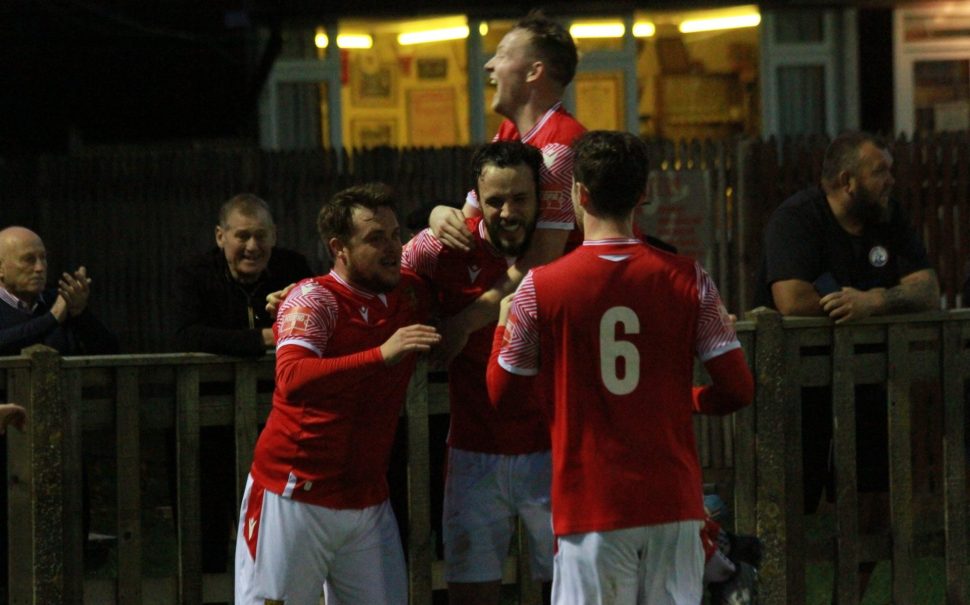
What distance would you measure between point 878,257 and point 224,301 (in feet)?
9.46

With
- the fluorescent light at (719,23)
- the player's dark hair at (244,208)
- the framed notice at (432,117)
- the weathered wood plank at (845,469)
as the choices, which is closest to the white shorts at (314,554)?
the player's dark hair at (244,208)

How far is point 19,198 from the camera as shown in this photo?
14398 millimetres

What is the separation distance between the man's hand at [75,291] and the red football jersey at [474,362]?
185cm

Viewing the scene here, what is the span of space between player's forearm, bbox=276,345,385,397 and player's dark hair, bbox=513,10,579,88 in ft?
3.98

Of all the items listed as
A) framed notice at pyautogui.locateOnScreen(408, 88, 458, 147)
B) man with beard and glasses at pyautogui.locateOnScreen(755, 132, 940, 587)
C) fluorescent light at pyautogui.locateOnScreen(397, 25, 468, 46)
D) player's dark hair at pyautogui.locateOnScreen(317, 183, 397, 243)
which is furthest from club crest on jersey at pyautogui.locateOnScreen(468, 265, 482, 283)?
fluorescent light at pyautogui.locateOnScreen(397, 25, 468, 46)

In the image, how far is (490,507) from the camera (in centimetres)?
584

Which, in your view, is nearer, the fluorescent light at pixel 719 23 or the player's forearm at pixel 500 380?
the player's forearm at pixel 500 380

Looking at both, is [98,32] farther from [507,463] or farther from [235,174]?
[507,463]

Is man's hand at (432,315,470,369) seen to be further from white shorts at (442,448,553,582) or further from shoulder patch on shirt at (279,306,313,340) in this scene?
shoulder patch on shirt at (279,306,313,340)

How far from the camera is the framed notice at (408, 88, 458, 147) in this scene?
1731cm

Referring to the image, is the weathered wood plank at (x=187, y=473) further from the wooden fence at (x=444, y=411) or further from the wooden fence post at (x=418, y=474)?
the wooden fence post at (x=418, y=474)

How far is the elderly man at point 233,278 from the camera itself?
6.96 m

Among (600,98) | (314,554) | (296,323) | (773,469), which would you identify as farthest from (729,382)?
(600,98)

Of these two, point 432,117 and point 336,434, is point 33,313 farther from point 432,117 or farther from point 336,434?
point 432,117
